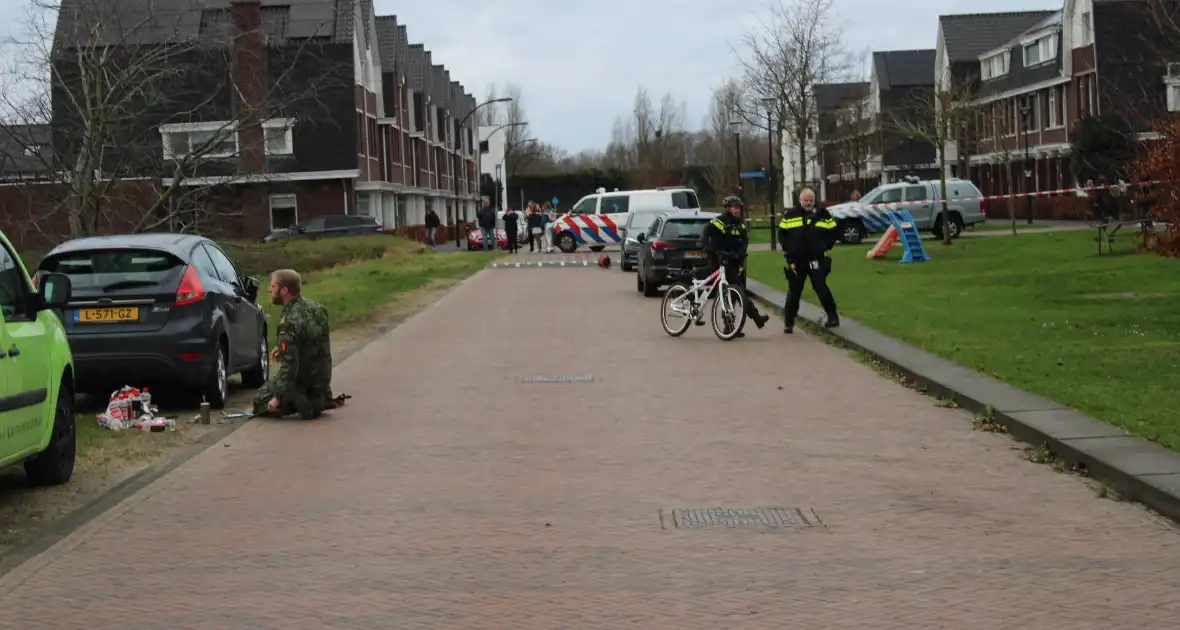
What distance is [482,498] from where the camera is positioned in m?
8.73

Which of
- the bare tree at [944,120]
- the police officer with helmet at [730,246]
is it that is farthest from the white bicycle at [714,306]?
the bare tree at [944,120]

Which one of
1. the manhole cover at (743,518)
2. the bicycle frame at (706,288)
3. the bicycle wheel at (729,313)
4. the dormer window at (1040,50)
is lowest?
the manhole cover at (743,518)

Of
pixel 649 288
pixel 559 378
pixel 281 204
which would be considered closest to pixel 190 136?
pixel 649 288

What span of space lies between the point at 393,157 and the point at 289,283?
59.5 meters

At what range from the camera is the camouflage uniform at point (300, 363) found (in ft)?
40.1

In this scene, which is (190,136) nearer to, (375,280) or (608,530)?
(375,280)

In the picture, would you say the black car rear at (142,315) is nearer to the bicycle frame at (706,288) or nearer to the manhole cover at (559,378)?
the manhole cover at (559,378)

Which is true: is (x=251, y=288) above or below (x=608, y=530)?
above

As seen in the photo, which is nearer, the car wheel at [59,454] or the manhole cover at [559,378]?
the car wheel at [59,454]

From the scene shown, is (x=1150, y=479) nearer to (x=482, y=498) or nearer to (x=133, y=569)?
(x=482, y=498)

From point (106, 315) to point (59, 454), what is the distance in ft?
11.1

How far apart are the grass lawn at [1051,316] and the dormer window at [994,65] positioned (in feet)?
121

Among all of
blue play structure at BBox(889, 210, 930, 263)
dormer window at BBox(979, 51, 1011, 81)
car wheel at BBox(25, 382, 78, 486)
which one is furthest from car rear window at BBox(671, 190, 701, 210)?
car wheel at BBox(25, 382, 78, 486)

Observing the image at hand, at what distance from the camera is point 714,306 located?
18844 mm
